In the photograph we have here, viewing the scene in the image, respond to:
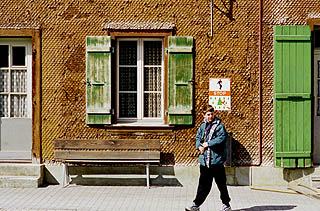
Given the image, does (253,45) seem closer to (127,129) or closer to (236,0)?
(236,0)

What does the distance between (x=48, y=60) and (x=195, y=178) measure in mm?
3668

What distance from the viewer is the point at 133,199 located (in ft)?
30.5

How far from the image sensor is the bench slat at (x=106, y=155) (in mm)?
10172

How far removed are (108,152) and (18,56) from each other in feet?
8.91

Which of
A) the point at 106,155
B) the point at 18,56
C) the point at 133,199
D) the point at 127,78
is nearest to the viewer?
the point at 133,199

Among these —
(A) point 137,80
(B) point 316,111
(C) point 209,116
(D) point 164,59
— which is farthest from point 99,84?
(B) point 316,111

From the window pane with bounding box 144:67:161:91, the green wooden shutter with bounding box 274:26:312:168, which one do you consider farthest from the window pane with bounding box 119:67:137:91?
the green wooden shutter with bounding box 274:26:312:168

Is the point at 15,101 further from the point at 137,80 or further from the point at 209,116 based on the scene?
the point at 209,116

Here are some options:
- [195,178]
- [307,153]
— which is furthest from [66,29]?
[307,153]

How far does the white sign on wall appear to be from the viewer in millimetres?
10477

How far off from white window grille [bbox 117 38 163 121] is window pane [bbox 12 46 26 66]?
194 centimetres

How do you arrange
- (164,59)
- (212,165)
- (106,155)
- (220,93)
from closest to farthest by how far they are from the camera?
(212,165)
(106,155)
(220,93)
(164,59)

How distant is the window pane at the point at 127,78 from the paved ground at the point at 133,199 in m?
1.97

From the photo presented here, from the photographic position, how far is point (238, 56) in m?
10.5
